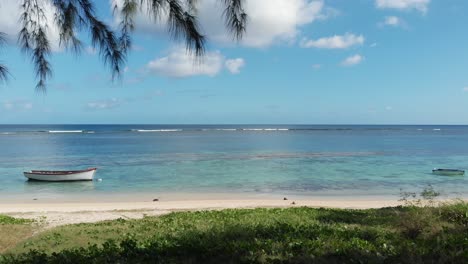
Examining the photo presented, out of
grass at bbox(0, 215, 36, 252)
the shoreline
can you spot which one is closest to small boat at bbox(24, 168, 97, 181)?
the shoreline

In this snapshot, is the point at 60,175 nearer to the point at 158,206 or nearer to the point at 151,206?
the point at 151,206

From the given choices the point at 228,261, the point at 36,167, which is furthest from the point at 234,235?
the point at 36,167

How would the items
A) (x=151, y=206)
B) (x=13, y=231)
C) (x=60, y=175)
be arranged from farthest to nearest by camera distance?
(x=60, y=175) < (x=151, y=206) < (x=13, y=231)

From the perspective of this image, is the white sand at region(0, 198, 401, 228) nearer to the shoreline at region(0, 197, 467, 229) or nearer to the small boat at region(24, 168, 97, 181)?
the shoreline at region(0, 197, 467, 229)

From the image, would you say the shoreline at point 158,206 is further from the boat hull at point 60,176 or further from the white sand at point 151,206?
the boat hull at point 60,176

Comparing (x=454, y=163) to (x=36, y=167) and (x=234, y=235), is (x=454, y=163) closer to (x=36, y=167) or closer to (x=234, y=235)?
(x=36, y=167)

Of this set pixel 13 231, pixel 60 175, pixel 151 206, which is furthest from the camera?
pixel 60 175

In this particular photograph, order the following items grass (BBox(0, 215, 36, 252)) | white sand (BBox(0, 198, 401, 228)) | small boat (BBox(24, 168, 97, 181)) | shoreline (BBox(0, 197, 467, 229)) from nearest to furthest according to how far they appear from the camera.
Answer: grass (BBox(0, 215, 36, 252)) < shoreline (BBox(0, 197, 467, 229)) < white sand (BBox(0, 198, 401, 228)) < small boat (BBox(24, 168, 97, 181))

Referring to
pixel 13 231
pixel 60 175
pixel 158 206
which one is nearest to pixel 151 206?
pixel 158 206

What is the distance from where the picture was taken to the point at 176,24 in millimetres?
4273

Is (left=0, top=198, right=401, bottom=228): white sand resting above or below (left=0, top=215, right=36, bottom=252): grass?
below

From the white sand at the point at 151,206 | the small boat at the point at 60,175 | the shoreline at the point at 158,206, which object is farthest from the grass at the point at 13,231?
the small boat at the point at 60,175

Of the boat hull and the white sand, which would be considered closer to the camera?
the white sand

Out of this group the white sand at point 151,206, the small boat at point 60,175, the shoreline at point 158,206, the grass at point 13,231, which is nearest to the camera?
the grass at point 13,231
